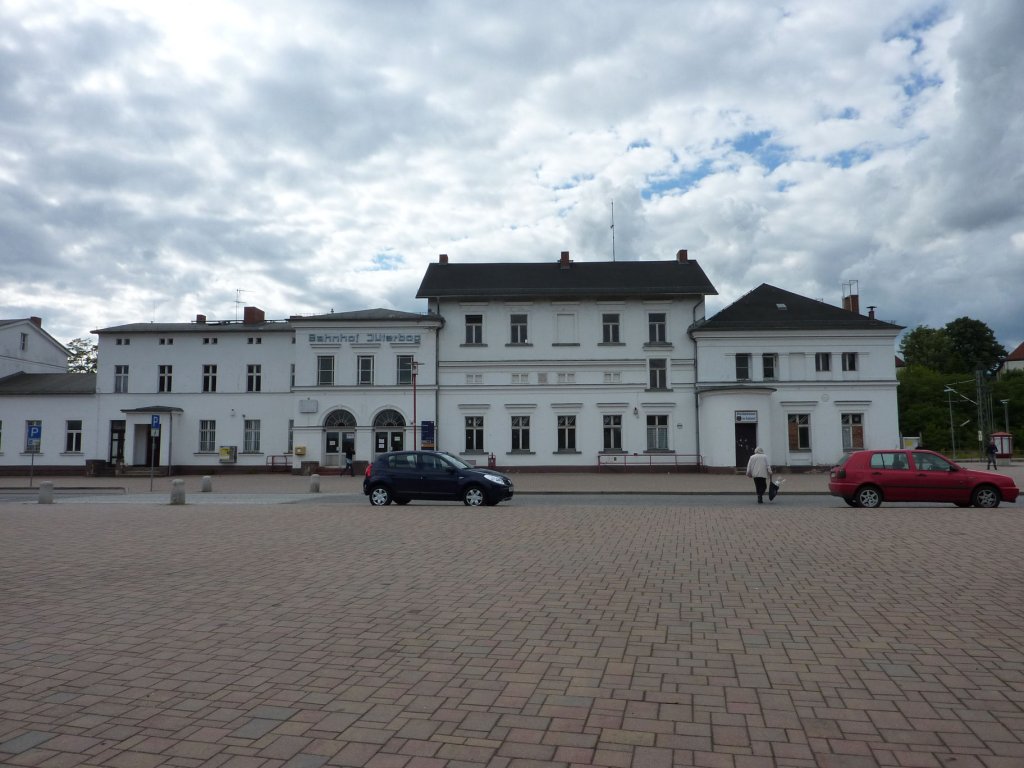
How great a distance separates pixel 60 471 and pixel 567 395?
1206 inches

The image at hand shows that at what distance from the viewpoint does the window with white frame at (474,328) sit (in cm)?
4444

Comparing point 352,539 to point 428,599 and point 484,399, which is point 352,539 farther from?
point 484,399

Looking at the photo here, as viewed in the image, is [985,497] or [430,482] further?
[430,482]

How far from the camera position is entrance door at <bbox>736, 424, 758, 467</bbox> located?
4047 centimetres

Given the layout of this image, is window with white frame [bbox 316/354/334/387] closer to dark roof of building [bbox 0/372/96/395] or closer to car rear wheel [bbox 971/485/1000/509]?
dark roof of building [bbox 0/372/96/395]

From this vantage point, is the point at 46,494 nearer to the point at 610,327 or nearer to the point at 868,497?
the point at 868,497

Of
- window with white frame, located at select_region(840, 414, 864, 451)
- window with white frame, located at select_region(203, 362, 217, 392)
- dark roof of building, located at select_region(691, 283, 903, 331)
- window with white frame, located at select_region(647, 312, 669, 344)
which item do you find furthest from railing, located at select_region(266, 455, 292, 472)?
window with white frame, located at select_region(840, 414, 864, 451)

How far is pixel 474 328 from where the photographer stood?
4444 centimetres

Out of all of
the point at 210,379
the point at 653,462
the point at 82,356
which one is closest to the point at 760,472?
the point at 653,462

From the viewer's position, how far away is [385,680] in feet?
17.5

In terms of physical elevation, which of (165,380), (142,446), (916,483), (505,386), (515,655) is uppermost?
(165,380)

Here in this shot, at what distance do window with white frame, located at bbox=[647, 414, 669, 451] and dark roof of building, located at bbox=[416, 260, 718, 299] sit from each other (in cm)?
690

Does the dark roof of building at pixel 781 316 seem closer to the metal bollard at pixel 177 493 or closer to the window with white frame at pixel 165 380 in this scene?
the metal bollard at pixel 177 493

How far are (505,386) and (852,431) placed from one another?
62.6 ft
